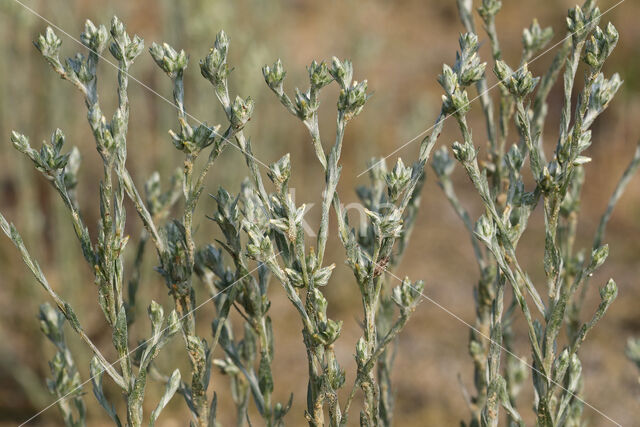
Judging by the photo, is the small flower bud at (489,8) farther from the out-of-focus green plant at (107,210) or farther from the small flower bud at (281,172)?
the out-of-focus green plant at (107,210)

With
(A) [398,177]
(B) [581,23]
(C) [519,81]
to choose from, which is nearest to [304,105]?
(A) [398,177]

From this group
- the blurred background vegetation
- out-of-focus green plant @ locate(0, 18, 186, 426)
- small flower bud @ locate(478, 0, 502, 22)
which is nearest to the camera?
out-of-focus green plant @ locate(0, 18, 186, 426)

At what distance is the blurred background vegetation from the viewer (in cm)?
279

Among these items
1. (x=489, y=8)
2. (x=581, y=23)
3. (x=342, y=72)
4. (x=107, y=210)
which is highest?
(x=489, y=8)

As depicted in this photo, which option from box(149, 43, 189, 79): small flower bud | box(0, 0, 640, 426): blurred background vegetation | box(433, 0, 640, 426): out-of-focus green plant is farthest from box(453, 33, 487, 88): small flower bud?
box(0, 0, 640, 426): blurred background vegetation

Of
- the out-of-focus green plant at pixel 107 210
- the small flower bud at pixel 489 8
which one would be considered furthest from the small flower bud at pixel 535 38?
the out-of-focus green plant at pixel 107 210

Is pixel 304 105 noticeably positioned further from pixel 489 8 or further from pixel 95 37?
pixel 489 8

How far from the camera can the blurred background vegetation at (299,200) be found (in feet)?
9.17

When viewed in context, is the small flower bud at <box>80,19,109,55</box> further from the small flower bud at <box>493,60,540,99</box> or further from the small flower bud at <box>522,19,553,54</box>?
the small flower bud at <box>522,19,553,54</box>

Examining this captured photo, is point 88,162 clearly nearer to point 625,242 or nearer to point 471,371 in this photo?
point 471,371

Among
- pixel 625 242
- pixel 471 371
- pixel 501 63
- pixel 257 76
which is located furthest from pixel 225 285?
pixel 625 242

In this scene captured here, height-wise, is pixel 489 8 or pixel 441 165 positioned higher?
pixel 489 8

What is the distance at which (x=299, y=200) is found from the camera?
3.95 m

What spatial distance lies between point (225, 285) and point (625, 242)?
329 centimetres
